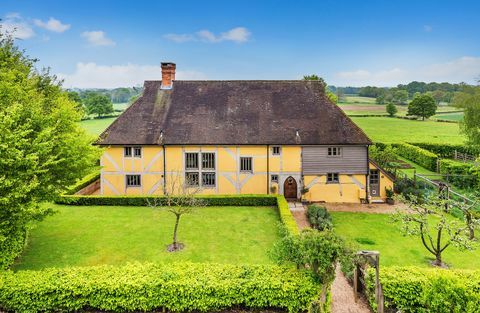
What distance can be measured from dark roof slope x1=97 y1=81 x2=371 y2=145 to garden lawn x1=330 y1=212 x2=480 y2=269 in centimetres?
615

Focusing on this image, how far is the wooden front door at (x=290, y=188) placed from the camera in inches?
1009

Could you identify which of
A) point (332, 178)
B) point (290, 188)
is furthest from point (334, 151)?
point (290, 188)

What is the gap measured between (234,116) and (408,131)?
49425 millimetres

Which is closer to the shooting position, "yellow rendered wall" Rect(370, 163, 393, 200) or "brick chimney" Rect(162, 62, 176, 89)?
"yellow rendered wall" Rect(370, 163, 393, 200)

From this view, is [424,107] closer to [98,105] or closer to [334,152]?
[334,152]

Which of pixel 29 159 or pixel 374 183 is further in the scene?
pixel 374 183

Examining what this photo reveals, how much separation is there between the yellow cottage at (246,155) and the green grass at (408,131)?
29861 millimetres

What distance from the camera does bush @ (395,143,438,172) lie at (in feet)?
120

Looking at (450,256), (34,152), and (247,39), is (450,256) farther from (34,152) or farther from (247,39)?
(247,39)

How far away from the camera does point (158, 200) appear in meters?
24.1

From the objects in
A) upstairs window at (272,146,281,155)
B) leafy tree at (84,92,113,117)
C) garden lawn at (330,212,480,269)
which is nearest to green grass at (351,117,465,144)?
upstairs window at (272,146,281,155)

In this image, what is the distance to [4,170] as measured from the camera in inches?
468

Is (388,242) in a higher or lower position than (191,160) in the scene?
lower

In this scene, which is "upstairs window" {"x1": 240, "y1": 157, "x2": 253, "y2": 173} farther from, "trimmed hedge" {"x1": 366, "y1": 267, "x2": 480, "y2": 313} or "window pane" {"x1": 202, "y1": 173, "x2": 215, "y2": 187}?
"trimmed hedge" {"x1": 366, "y1": 267, "x2": 480, "y2": 313}
